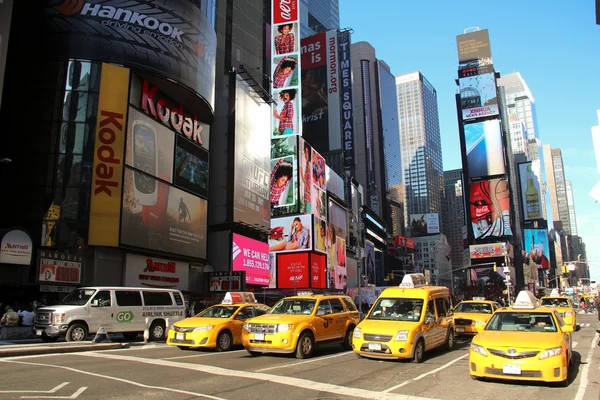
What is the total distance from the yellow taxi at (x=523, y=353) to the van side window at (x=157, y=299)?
1375 centimetres

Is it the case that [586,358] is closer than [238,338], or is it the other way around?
[586,358]

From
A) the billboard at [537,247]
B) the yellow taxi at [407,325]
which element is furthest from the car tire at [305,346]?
the billboard at [537,247]

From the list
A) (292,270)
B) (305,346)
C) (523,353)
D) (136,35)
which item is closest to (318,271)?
(292,270)

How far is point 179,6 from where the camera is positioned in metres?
36.0

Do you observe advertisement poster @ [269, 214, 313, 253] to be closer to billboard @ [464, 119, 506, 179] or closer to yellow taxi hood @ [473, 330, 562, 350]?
yellow taxi hood @ [473, 330, 562, 350]

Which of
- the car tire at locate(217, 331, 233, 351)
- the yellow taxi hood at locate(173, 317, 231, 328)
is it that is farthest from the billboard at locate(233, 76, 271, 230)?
the car tire at locate(217, 331, 233, 351)

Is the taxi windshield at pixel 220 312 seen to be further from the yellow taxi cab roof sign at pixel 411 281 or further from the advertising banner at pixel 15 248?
the advertising banner at pixel 15 248

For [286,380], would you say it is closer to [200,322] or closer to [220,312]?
[200,322]

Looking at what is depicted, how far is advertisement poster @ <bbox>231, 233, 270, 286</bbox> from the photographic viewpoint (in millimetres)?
43625

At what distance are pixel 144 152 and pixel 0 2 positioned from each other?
37.9 feet

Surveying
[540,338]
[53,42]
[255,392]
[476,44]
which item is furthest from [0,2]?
[476,44]

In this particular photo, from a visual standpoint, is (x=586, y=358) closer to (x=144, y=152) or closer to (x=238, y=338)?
(x=238, y=338)

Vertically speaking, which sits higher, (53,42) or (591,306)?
(53,42)

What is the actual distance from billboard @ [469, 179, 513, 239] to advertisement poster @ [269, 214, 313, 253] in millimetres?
79463
